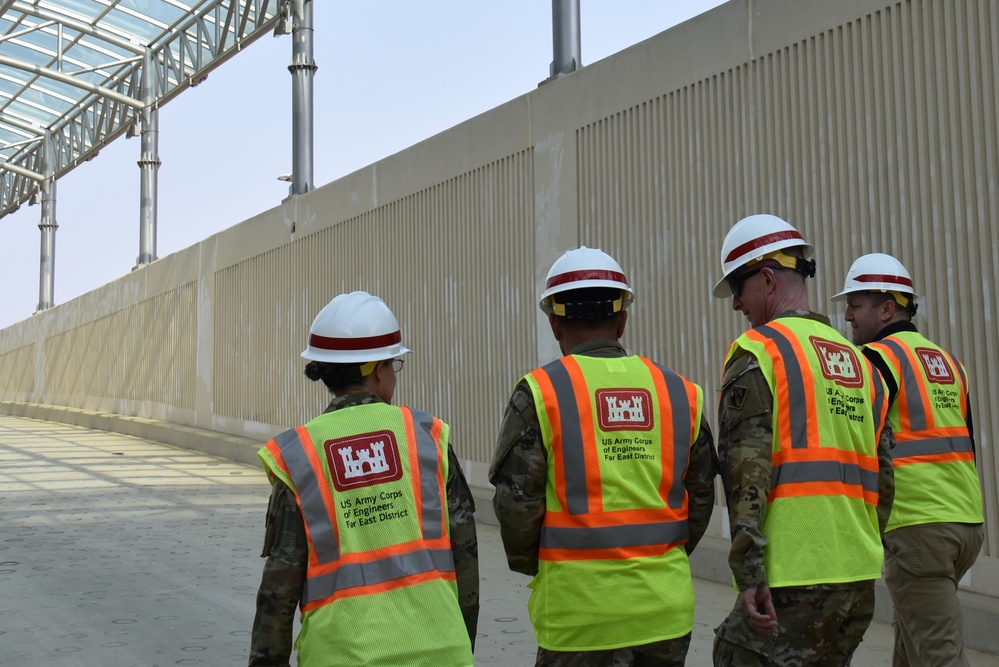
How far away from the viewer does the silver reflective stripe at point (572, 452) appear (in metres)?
3.28

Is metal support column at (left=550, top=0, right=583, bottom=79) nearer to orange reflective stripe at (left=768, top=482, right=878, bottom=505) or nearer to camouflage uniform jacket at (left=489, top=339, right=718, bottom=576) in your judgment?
camouflage uniform jacket at (left=489, top=339, right=718, bottom=576)

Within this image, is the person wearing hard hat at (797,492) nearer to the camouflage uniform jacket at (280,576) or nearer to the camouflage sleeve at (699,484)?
the camouflage sleeve at (699,484)

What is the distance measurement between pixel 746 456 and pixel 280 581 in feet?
4.64

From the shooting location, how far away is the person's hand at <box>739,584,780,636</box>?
3.18m

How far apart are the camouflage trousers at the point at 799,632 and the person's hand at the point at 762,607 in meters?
0.06

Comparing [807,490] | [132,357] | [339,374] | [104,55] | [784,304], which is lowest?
[807,490]

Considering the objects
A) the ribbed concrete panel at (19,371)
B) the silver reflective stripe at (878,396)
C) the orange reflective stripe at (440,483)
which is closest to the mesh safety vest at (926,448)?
the silver reflective stripe at (878,396)

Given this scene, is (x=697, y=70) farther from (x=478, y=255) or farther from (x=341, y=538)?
(x=341, y=538)

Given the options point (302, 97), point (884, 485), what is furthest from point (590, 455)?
point (302, 97)

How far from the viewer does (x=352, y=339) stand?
3.03 m

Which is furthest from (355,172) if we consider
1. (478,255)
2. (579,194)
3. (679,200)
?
(679,200)

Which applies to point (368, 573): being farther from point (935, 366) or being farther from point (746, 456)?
point (935, 366)

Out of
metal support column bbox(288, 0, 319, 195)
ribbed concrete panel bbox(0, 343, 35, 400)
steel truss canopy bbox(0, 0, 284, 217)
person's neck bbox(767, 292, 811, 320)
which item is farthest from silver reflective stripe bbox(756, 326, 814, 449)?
ribbed concrete panel bbox(0, 343, 35, 400)

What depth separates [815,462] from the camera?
3.35 metres
